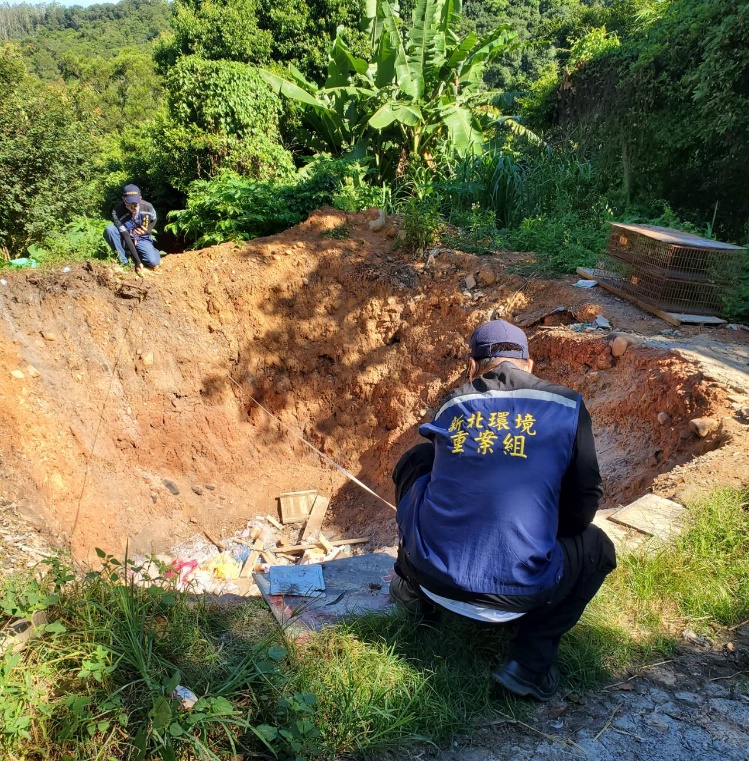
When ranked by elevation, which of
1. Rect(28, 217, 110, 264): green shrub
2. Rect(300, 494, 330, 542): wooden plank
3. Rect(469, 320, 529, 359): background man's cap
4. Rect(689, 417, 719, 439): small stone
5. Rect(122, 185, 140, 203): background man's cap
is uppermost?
Rect(469, 320, 529, 359): background man's cap

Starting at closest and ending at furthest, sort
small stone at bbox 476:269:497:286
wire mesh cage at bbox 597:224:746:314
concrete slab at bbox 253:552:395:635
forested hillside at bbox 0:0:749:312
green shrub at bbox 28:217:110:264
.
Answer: concrete slab at bbox 253:552:395:635 → wire mesh cage at bbox 597:224:746:314 → small stone at bbox 476:269:497:286 → green shrub at bbox 28:217:110:264 → forested hillside at bbox 0:0:749:312

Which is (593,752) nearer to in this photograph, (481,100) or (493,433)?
(493,433)

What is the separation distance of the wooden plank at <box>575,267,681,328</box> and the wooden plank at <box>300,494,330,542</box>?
Answer: 13.1 ft

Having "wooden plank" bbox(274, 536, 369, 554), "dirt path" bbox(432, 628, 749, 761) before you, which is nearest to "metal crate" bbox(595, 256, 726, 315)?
"wooden plank" bbox(274, 536, 369, 554)

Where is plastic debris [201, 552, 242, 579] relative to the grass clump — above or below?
below

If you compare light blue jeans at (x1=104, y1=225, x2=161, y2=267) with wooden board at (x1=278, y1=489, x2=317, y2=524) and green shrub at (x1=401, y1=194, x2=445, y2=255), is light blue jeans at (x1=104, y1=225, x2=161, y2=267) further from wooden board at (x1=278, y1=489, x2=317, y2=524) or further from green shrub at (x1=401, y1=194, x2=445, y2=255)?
wooden board at (x1=278, y1=489, x2=317, y2=524)

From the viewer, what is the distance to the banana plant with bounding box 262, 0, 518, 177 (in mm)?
9266

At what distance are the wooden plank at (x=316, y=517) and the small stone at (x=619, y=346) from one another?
3574 millimetres

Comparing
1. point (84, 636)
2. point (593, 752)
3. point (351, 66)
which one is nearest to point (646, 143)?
point (351, 66)

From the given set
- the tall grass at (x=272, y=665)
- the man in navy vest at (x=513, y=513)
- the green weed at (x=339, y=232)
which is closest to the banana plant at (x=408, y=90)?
the green weed at (x=339, y=232)

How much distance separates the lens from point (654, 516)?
3305mm

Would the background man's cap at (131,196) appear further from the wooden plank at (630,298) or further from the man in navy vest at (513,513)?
the man in navy vest at (513,513)

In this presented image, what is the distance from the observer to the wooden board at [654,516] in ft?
10.4

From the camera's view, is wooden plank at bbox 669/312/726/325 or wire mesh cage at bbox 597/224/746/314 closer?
wire mesh cage at bbox 597/224/746/314
